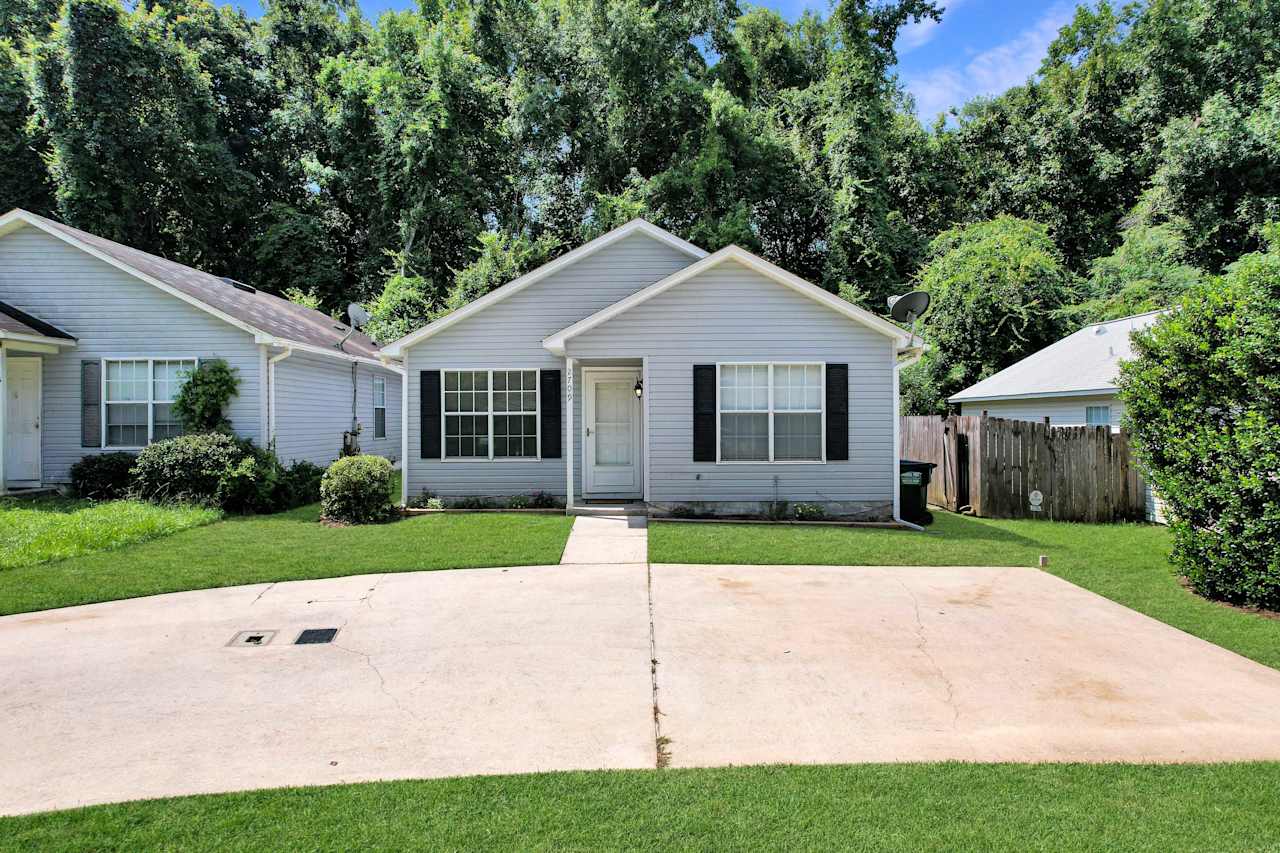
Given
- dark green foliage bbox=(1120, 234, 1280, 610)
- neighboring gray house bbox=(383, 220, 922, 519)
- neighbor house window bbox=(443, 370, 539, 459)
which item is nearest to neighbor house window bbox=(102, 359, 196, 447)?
neighbor house window bbox=(443, 370, 539, 459)

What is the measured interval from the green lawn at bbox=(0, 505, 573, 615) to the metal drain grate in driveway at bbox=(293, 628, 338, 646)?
2056mm

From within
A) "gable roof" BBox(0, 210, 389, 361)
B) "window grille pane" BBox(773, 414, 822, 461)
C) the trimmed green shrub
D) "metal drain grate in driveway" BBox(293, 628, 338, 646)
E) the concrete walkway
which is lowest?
"metal drain grate in driveway" BBox(293, 628, 338, 646)

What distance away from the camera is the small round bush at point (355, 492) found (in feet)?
35.9

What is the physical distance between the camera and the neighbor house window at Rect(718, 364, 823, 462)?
11.5 meters

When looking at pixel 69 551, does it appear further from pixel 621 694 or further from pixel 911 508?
pixel 911 508

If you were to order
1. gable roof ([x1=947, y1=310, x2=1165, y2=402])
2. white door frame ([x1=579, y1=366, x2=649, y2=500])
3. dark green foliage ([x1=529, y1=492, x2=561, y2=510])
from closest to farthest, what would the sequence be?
1. dark green foliage ([x1=529, y1=492, x2=561, y2=510])
2. white door frame ([x1=579, y1=366, x2=649, y2=500])
3. gable roof ([x1=947, y1=310, x2=1165, y2=402])

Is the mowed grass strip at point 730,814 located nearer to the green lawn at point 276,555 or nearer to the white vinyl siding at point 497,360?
the green lawn at point 276,555

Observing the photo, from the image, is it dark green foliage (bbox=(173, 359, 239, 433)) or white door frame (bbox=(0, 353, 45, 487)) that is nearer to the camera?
dark green foliage (bbox=(173, 359, 239, 433))

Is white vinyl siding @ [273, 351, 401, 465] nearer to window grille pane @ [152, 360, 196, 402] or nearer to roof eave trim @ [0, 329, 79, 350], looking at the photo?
window grille pane @ [152, 360, 196, 402]

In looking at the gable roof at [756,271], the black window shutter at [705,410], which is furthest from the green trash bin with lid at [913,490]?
the black window shutter at [705,410]

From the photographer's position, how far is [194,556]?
852 centimetres

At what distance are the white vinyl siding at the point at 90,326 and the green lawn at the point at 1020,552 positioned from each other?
28.5ft

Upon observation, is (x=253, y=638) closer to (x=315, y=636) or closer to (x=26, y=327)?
(x=315, y=636)

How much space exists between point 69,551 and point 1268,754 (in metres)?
11.1
